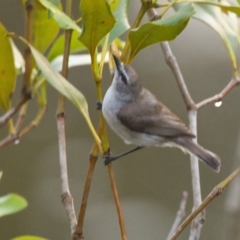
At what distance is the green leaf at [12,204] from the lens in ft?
2.61

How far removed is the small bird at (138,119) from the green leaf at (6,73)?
0.23 meters

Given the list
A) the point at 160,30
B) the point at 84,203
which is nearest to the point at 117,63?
the point at 160,30

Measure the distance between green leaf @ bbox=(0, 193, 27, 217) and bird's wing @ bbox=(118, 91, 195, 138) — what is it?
1.05 feet

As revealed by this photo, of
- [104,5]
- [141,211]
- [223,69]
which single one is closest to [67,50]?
[104,5]

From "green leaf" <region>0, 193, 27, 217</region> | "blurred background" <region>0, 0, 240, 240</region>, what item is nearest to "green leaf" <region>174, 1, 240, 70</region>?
"green leaf" <region>0, 193, 27, 217</region>

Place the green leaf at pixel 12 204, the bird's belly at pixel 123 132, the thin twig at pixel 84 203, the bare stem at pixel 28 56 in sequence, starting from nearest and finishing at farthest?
the thin twig at pixel 84 203, the bare stem at pixel 28 56, the green leaf at pixel 12 204, the bird's belly at pixel 123 132

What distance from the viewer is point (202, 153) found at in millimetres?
941

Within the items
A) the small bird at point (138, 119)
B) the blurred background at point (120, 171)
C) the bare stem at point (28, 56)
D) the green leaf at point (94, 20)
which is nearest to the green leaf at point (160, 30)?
the green leaf at point (94, 20)

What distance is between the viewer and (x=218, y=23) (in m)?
0.92

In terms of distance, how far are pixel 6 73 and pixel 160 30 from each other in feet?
1.10

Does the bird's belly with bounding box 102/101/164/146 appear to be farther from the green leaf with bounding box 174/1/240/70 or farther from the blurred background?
the blurred background

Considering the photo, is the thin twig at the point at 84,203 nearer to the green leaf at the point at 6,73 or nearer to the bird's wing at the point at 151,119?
the green leaf at the point at 6,73

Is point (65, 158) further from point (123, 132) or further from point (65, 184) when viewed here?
point (123, 132)

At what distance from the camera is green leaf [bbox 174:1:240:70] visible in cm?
90
